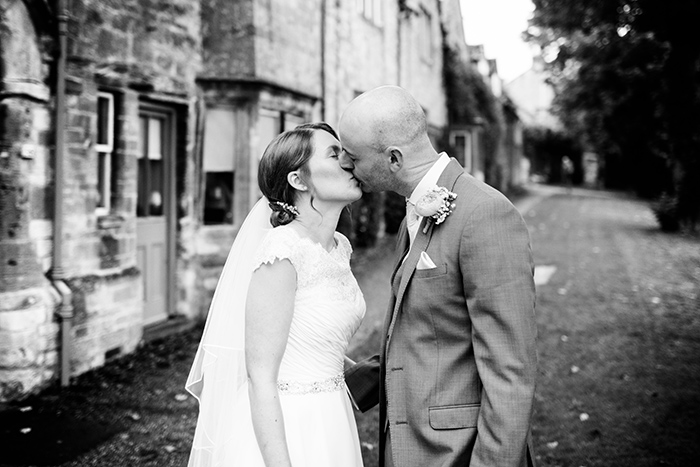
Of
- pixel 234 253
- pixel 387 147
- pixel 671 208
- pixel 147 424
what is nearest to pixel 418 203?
pixel 387 147

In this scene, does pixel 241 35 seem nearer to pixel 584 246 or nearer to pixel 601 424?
pixel 601 424

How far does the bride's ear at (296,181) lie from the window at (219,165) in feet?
21.8

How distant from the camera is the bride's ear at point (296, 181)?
2740 millimetres

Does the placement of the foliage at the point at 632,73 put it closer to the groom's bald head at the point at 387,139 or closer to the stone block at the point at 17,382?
the groom's bald head at the point at 387,139

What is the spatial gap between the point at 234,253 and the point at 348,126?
0.92 metres

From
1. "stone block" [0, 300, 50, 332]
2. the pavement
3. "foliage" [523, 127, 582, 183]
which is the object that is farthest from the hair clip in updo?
"foliage" [523, 127, 582, 183]

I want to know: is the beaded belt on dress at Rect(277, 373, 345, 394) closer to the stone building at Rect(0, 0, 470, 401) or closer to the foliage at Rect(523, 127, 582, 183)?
the stone building at Rect(0, 0, 470, 401)

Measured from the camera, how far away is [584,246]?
16.6 metres

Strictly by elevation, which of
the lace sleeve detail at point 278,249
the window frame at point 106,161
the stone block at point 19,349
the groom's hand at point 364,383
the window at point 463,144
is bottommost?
the stone block at point 19,349

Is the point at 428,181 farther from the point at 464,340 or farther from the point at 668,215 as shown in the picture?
the point at 668,215

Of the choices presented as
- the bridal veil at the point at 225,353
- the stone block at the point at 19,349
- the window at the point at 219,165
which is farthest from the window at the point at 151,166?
the bridal veil at the point at 225,353

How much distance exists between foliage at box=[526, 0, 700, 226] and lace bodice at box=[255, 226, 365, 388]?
29.3 ft

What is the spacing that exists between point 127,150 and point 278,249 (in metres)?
5.50

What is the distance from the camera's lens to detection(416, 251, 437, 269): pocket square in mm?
2363
